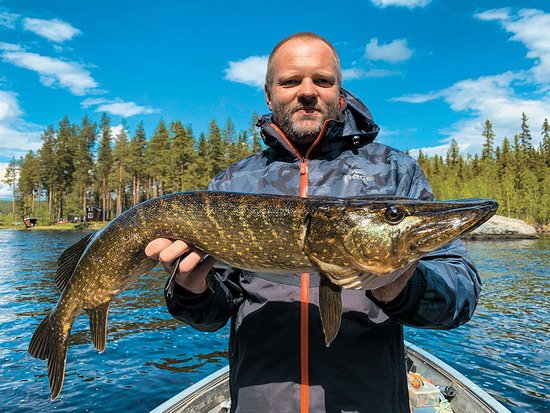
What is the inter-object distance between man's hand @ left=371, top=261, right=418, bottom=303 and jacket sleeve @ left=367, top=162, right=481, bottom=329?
0.09 feet

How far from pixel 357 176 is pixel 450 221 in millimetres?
794

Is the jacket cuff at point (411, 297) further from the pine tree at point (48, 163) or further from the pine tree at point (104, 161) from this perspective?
the pine tree at point (48, 163)

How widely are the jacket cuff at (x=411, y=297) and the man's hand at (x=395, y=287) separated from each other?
2cm

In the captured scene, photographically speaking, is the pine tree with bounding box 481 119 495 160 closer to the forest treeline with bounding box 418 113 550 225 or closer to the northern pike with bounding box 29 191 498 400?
the forest treeline with bounding box 418 113 550 225

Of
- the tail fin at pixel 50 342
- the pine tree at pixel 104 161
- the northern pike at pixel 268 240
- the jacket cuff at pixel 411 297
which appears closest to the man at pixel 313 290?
the jacket cuff at pixel 411 297

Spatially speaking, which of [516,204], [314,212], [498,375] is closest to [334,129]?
[314,212]

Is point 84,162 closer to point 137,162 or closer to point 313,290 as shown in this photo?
point 137,162

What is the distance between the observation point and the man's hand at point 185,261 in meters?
2.24

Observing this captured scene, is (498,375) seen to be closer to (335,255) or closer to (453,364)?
(453,364)

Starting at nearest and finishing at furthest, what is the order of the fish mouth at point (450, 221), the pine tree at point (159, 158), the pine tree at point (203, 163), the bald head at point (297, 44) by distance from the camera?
the fish mouth at point (450, 221), the bald head at point (297, 44), the pine tree at point (203, 163), the pine tree at point (159, 158)

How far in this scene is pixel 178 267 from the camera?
227 cm

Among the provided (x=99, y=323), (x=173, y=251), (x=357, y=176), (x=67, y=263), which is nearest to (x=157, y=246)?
(x=173, y=251)

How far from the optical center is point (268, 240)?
86.0 inches

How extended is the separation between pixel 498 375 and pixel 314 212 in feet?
26.5
